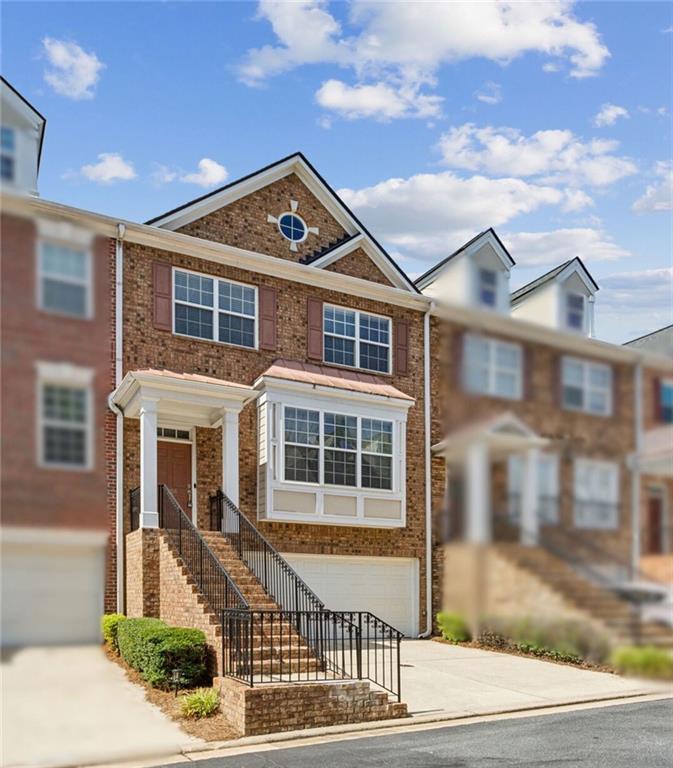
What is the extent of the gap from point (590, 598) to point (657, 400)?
278mm

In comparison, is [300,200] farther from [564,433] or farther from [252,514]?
[564,433]

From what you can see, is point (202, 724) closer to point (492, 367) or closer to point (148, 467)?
point (148, 467)

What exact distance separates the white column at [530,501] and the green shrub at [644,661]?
227 millimetres

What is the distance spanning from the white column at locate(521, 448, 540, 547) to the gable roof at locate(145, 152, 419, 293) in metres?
20.1

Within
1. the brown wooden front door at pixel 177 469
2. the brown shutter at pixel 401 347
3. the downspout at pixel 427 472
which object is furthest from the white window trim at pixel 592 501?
the brown shutter at pixel 401 347

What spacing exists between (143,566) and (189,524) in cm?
149

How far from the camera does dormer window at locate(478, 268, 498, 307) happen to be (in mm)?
1182

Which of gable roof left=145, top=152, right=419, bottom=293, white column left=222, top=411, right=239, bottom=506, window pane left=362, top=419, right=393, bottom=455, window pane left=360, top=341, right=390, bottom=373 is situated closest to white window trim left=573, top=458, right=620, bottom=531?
white column left=222, top=411, right=239, bottom=506

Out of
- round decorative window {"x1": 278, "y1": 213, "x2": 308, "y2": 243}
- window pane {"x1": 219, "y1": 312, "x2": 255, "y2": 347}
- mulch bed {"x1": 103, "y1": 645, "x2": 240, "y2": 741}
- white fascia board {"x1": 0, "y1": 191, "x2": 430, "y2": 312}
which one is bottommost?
mulch bed {"x1": 103, "y1": 645, "x2": 240, "y2": 741}

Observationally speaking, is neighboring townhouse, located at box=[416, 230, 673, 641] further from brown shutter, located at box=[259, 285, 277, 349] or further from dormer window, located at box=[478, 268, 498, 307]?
brown shutter, located at box=[259, 285, 277, 349]

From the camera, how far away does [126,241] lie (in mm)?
19828

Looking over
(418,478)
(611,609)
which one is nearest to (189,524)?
(418,478)

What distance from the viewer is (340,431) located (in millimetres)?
21672

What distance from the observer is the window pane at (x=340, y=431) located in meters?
21.5
